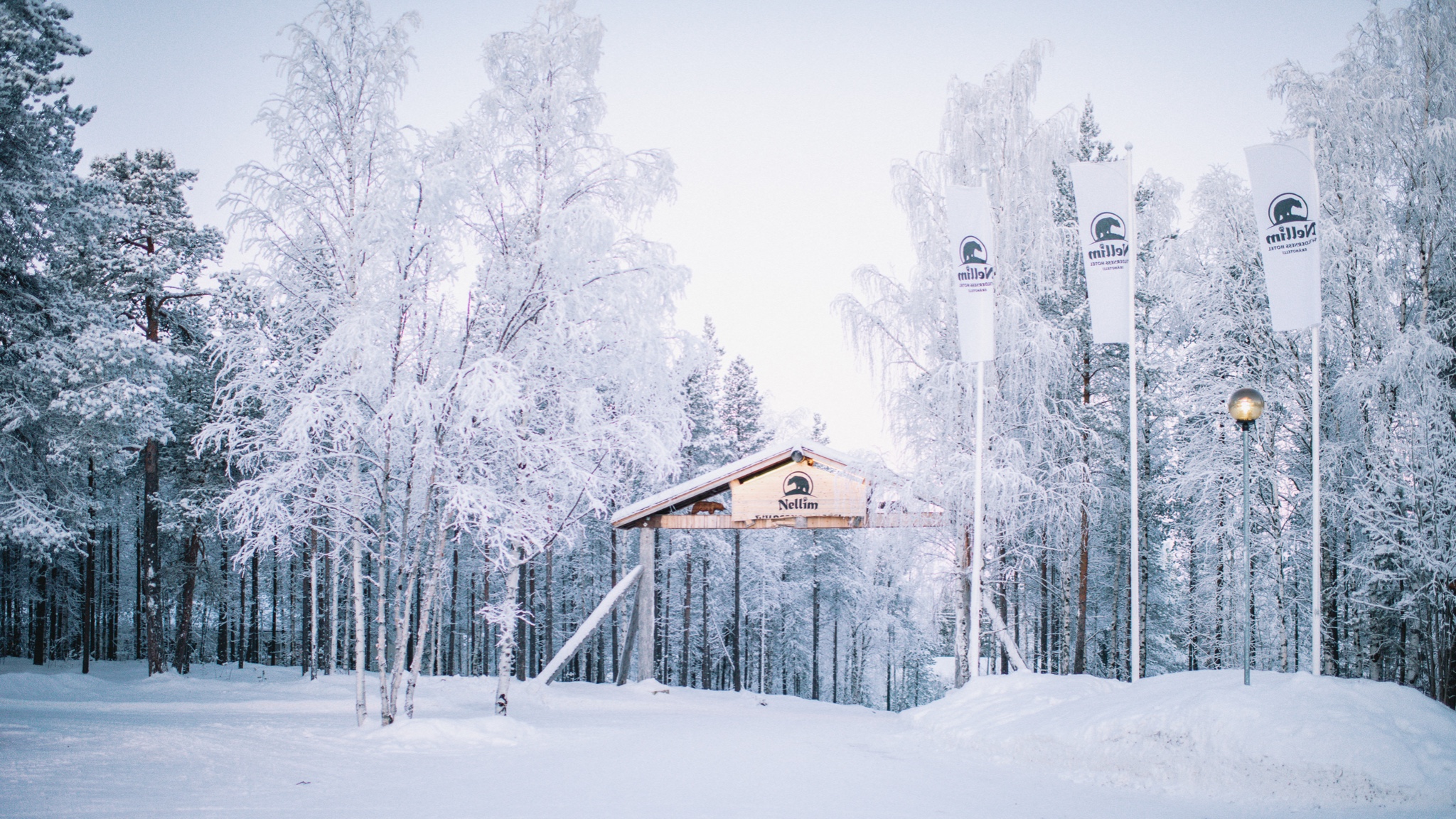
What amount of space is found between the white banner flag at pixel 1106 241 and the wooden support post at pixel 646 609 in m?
9.91

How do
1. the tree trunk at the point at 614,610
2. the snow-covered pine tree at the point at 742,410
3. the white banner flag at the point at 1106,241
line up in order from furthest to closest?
the snow-covered pine tree at the point at 742,410, the tree trunk at the point at 614,610, the white banner flag at the point at 1106,241

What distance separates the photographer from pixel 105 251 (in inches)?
635

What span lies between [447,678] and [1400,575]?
1791cm

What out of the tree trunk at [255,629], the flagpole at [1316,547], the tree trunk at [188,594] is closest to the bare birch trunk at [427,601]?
the flagpole at [1316,547]

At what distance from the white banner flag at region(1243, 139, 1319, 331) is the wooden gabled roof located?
7.46 metres

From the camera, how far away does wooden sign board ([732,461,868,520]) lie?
15.4 meters

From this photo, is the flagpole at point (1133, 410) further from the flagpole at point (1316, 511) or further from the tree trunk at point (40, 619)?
the tree trunk at point (40, 619)

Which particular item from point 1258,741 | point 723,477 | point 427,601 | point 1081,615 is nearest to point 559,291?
point 427,601

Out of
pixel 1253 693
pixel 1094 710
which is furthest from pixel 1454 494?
pixel 1094 710

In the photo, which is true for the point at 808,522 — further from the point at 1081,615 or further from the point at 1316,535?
the point at 1316,535

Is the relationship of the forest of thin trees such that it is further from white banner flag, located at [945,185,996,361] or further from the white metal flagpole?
white banner flag, located at [945,185,996,361]

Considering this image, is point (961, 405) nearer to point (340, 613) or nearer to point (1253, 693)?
point (1253, 693)

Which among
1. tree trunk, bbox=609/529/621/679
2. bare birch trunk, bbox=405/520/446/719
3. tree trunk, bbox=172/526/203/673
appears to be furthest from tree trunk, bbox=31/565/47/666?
bare birch trunk, bbox=405/520/446/719

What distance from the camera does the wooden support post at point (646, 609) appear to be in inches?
665
